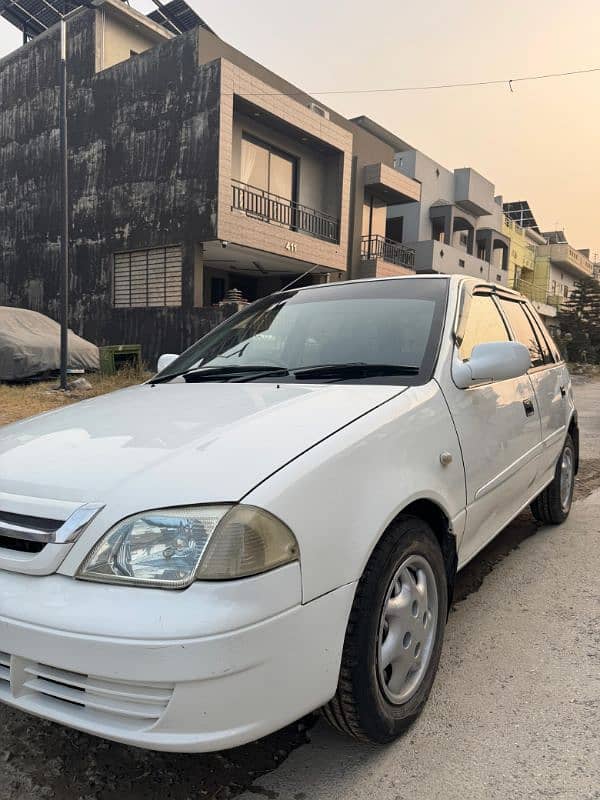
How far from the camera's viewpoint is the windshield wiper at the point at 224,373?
2.90 m

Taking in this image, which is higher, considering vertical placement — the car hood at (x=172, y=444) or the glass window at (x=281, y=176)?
the glass window at (x=281, y=176)

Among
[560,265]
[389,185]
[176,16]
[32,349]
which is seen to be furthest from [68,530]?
[560,265]

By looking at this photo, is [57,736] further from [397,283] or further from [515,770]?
[397,283]

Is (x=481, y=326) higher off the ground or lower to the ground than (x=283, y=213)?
lower

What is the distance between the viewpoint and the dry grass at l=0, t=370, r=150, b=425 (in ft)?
28.2

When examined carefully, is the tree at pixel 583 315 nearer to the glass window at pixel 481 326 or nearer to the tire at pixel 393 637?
the glass window at pixel 481 326

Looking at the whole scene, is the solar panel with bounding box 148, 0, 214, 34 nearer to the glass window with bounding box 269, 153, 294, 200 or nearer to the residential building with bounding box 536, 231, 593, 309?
the glass window with bounding box 269, 153, 294, 200

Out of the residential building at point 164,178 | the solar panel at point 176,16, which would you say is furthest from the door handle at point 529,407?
the solar panel at point 176,16

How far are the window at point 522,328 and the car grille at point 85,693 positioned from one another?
2962 mm

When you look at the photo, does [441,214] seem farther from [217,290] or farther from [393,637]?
[393,637]

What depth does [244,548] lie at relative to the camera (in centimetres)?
161

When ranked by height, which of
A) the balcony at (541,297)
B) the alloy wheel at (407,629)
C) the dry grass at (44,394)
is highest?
the balcony at (541,297)

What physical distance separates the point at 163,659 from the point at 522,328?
3268 millimetres

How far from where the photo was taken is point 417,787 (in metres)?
1.90
